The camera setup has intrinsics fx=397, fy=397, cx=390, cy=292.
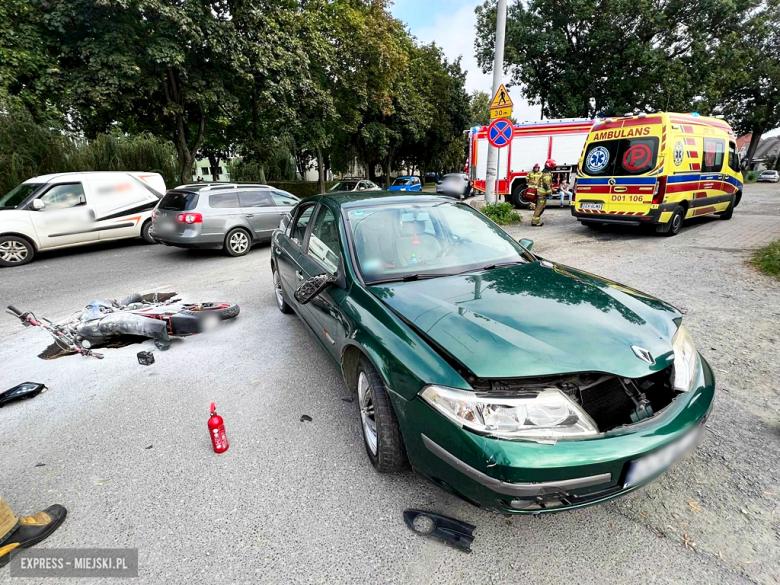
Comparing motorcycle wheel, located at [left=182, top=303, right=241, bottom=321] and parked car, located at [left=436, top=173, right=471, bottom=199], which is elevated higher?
parked car, located at [left=436, top=173, right=471, bottom=199]

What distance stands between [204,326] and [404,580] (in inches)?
151

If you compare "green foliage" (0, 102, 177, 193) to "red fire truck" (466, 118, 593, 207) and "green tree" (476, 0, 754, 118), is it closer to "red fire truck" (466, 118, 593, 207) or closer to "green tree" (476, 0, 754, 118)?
"red fire truck" (466, 118, 593, 207)

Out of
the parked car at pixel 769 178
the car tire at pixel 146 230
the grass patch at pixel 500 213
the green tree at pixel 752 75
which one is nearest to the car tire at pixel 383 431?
the grass patch at pixel 500 213

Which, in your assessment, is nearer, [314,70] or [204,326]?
[204,326]

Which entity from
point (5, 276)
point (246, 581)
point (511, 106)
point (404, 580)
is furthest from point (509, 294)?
point (5, 276)

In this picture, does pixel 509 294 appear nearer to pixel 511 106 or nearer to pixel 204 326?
pixel 204 326

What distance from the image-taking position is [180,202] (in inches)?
327

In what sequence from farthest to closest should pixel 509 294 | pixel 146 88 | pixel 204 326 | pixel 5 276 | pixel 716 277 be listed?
pixel 146 88, pixel 5 276, pixel 716 277, pixel 204 326, pixel 509 294

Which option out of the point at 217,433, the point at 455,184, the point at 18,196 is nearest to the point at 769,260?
the point at 217,433

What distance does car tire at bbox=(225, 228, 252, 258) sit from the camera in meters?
8.79

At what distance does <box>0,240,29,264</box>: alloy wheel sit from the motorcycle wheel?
6484 mm

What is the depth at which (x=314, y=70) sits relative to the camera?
17719mm

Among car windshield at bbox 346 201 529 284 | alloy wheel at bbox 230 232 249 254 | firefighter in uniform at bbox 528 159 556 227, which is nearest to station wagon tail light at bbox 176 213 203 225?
alloy wheel at bbox 230 232 249 254

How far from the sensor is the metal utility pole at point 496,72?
365 inches
